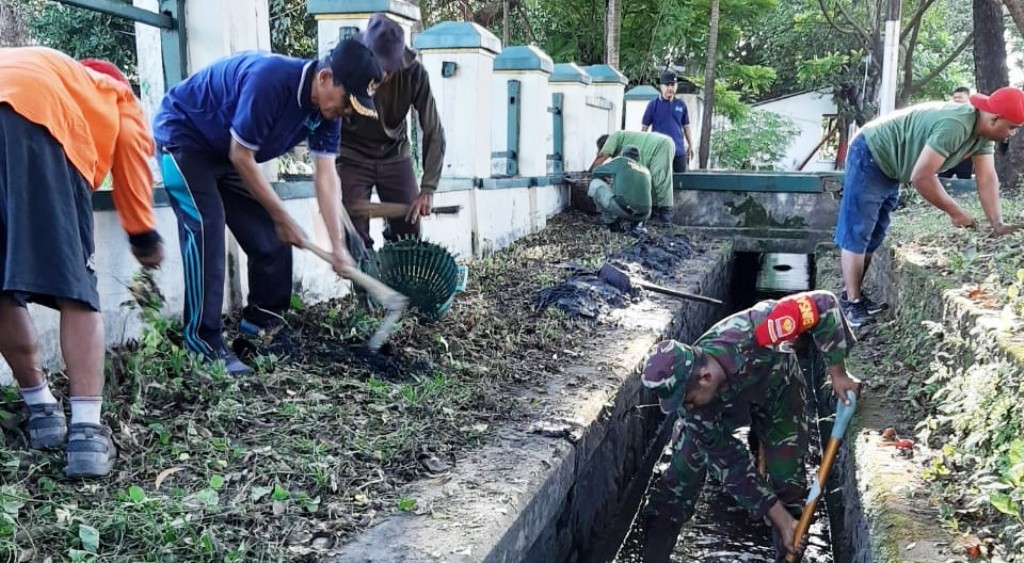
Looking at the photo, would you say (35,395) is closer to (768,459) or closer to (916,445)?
(768,459)

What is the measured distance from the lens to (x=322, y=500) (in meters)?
2.54

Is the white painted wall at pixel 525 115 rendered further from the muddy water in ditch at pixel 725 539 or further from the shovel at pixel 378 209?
the muddy water in ditch at pixel 725 539

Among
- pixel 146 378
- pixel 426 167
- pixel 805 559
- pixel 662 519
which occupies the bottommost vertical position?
pixel 805 559

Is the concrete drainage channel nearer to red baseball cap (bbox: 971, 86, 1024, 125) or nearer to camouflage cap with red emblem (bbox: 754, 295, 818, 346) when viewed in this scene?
camouflage cap with red emblem (bbox: 754, 295, 818, 346)

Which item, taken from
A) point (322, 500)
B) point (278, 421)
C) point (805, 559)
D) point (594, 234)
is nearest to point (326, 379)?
point (278, 421)

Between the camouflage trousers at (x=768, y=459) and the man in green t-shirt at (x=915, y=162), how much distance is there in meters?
1.90

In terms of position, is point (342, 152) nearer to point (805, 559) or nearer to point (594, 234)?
point (805, 559)

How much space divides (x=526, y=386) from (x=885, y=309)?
10.4 feet

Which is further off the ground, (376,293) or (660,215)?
(376,293)

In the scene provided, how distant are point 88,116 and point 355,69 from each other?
36.6 inches

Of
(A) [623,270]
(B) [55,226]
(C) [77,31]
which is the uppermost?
(C) [77,31]

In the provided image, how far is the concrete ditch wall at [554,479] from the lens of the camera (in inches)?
93.7

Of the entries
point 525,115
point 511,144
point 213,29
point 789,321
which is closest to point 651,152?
point 525,115

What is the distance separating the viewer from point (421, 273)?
436 centimetres
